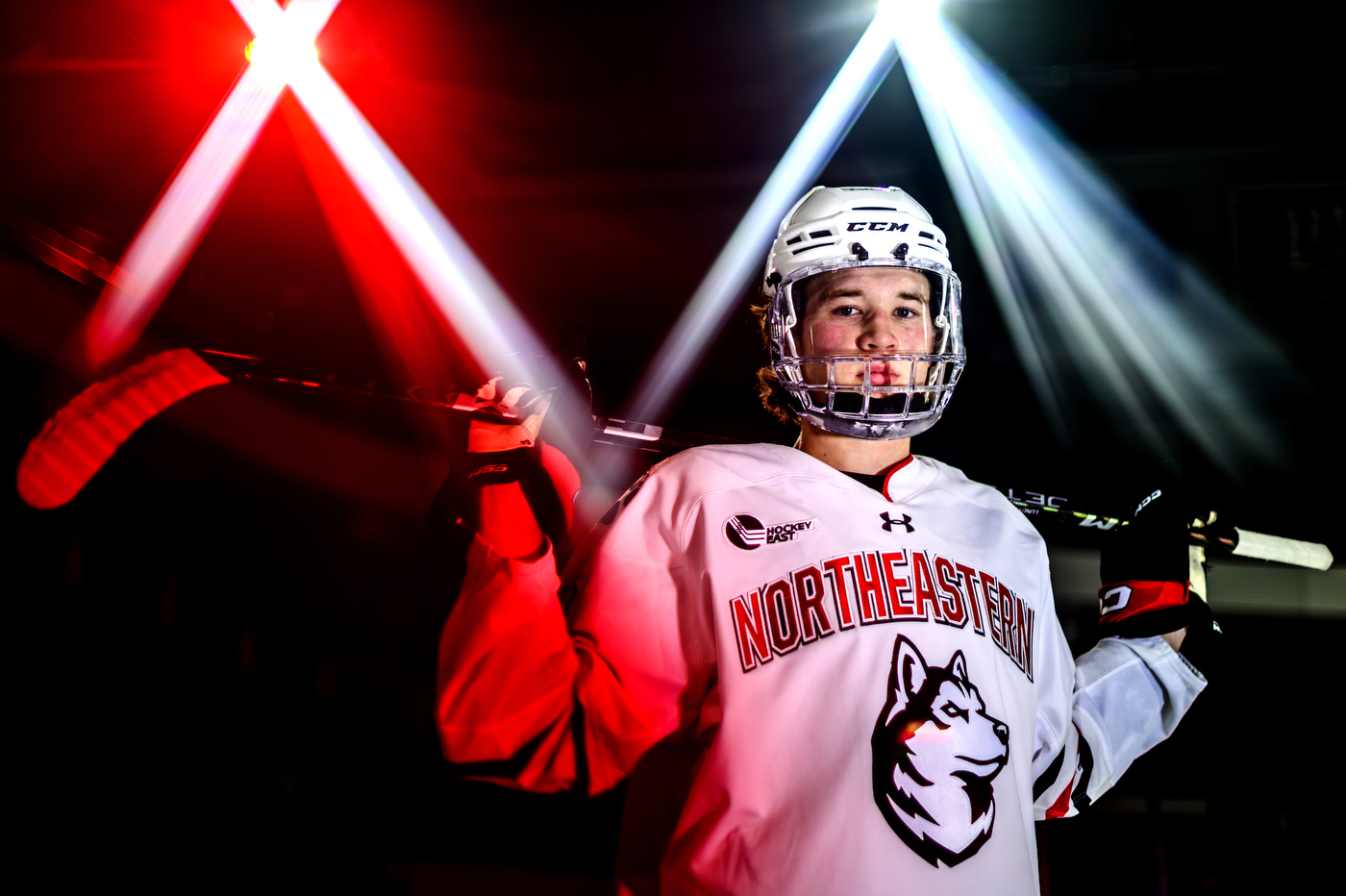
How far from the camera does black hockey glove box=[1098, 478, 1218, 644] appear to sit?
1.64 m

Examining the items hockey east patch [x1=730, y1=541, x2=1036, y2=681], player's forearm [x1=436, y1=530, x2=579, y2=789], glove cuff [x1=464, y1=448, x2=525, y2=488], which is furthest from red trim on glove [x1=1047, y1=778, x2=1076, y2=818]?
glove cuff [x1=464, y1=448, x2=525, y2=488]

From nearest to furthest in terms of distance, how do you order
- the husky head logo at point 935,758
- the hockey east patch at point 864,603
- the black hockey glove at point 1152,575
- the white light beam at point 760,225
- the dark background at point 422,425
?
1. the husky head logo at point 935,758
2. the hockey east patch at point 864,603
3. the black hockey glove at point 1152,575
4. the dark background at point 422,425
5. the white light beam at point 760,225

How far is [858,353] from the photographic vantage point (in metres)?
1.48

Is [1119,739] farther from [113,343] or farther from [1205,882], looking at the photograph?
[1205,882]

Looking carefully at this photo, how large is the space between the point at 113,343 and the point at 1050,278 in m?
A: 3.38

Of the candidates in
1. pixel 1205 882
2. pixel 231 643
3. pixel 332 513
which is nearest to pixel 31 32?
pixel 332 513

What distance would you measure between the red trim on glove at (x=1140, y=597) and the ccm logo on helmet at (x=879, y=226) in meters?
0.92

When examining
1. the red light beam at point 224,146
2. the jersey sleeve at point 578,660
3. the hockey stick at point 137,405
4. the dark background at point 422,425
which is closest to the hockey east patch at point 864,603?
the jersey sleeve at point 578,660

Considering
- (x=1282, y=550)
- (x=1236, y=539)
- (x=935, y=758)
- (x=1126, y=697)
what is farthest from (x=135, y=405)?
(x=1282, y=550)

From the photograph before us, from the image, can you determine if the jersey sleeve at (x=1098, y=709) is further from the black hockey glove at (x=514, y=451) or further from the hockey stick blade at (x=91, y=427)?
the hockey stick blade at (x=91, y=427)

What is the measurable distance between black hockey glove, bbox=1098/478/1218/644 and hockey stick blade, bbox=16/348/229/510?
6.42ft

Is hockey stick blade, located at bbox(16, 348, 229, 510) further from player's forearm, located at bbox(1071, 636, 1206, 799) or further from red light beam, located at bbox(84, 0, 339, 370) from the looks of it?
player's forearm, located at bbox(1071, 636, 1206, 799)

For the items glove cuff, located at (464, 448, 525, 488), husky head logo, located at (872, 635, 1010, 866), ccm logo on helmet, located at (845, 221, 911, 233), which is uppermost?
Result: ccm logo on helmet, located at (845, 221, 911, 233)

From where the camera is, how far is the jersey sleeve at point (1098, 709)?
144 centimetres
